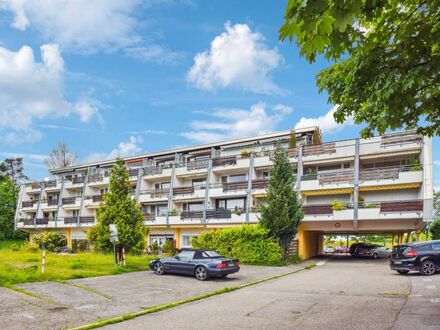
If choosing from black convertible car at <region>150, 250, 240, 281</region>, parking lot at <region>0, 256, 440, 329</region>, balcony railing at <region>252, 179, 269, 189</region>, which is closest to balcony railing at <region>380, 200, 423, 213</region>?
balcony railing at <region>252, 179, 269, 189</region>

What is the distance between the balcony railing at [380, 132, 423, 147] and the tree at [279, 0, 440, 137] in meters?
23.7

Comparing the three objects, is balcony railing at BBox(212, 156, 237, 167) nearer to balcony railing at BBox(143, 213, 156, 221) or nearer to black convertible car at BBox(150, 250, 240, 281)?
balcony railing at BBox(143, 213, 156, 221)

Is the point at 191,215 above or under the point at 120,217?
under

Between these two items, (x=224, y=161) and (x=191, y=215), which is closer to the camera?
(x=191, y=215)

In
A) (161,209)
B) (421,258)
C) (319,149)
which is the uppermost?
(319,149)

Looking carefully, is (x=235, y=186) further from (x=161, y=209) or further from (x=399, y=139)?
(x=399, y=139)

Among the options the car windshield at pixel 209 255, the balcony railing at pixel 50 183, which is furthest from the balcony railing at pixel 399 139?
the balcony railing at pixel 50 183

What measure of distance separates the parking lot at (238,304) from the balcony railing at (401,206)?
1283 cm

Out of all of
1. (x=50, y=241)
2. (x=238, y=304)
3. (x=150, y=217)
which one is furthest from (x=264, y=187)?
(x=50, y=241)

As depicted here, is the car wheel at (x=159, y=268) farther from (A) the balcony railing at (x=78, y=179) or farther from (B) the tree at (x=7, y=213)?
(B) the tree at (x=7, y=213)

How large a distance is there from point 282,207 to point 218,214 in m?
11.6

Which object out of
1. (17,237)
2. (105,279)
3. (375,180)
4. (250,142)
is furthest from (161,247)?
(17,237)

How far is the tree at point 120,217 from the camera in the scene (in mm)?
22484

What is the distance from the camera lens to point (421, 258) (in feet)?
59.3
